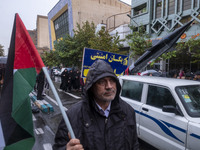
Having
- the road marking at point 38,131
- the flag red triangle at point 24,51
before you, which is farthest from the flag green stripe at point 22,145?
the road marking at point 38,131

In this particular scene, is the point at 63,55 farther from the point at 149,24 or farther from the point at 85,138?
the point at 85,138

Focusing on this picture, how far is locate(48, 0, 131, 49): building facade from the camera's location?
31.7 metres

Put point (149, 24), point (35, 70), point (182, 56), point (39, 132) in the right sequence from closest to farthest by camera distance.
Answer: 1. point (35, 70)
2. point (39, 132)
3. point (182, 56)
4. point (149, 24)

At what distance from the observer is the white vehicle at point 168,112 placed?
2.70 m

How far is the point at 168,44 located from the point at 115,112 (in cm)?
418

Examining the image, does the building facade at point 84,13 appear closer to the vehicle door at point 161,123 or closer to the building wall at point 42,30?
the building wall at point 42,30

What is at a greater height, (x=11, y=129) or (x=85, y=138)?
(x=11, y=129)

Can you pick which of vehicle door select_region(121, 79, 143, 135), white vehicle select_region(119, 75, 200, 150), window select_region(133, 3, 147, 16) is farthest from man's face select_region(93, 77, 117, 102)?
window select_region(133, 3, 147, 16)

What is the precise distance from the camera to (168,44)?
504 centimetres

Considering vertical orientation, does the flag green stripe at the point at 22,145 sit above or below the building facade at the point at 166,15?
below

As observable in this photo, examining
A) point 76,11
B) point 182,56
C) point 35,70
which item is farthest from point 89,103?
point 76,11

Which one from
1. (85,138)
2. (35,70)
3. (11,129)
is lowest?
(85,138)

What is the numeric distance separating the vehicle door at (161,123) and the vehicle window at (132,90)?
301mm

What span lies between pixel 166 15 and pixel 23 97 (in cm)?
1990
